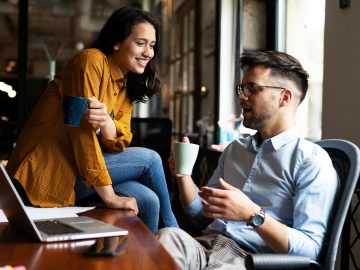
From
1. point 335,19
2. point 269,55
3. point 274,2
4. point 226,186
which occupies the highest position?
point 274,2

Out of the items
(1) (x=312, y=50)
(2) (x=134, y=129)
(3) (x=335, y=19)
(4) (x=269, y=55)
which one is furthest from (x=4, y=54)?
(4) (x=269, y=55)

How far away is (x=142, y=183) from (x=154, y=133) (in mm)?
1600

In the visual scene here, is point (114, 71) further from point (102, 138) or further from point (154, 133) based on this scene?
point (154, 133)

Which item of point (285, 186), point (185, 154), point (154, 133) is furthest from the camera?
point (154, 133)

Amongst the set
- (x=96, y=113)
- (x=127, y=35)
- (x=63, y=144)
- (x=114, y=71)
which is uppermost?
(x=127, y=35)

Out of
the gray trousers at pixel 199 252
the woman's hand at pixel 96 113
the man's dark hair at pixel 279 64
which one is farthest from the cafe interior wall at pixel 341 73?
the woman's hand at pixel 96 113

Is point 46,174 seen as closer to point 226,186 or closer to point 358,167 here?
point 226,186

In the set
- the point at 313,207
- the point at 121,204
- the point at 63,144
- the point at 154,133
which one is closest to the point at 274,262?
the point at 313,207

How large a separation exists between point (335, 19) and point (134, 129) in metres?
1.67

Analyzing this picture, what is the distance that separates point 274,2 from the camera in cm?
359

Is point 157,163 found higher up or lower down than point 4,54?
lower down

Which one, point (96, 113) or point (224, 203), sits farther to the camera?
point (96, 113)

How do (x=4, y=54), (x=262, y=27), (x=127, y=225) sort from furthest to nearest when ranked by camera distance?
1. (x=4, y=54)
2. (x=262, y=27)
3. (x=127, y=225)

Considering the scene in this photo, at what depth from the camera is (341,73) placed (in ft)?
7.40
